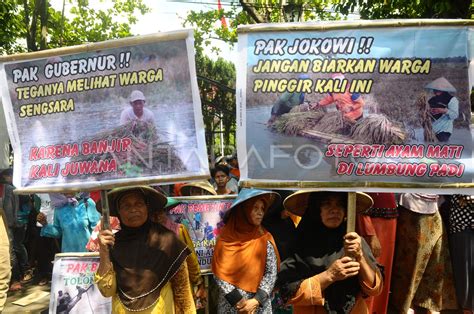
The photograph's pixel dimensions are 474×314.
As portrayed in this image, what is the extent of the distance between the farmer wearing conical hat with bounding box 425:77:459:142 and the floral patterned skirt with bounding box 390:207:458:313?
6.96ft

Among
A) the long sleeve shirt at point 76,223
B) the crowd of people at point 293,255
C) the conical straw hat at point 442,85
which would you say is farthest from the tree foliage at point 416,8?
the long sleeve shirt at point 76,223

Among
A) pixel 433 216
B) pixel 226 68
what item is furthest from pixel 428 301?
pixel 226 68

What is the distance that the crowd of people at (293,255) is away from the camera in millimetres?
2576

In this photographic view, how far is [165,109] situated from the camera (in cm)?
241

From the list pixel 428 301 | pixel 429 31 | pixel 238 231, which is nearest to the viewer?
pixel 429 31

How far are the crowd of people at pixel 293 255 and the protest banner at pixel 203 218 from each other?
0.11ft

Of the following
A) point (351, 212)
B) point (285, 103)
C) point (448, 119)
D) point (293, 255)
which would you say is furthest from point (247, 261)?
point (448, 119)

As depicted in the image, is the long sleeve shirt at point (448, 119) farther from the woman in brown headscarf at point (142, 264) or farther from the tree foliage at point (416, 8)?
the tree foliage at point (416, 8)

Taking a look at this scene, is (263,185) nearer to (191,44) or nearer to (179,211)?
(191,44)

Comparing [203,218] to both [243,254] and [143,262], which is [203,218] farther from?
[143,262]

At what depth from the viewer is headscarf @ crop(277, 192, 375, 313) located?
2.56m

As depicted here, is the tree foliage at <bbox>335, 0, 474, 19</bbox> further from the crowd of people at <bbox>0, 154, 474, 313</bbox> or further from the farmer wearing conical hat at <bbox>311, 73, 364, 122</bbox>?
the farmer wearing conical hat at <bbox>311, 73, 364, 122</bbox>

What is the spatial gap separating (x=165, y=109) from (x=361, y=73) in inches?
40.9

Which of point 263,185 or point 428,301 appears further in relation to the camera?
point 428,301
